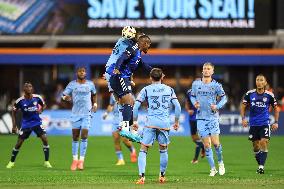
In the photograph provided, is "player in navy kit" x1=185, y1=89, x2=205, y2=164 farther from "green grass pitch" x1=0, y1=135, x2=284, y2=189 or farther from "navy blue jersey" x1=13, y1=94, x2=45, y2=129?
"navy blue jersey" x1=13, y1=94, x2=45, y2=129

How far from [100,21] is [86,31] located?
0.85 metres

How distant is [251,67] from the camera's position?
43219 mm

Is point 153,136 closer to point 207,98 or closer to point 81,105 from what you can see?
point 207,98

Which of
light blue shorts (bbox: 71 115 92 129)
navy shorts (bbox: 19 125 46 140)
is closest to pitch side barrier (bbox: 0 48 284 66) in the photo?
navy shorts (bbox: 19 125 46 140)

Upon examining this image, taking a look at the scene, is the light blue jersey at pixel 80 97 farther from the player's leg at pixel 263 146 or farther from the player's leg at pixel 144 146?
the player's leg at pixel 144 146

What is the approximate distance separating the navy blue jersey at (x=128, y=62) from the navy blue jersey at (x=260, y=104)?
3145 mm

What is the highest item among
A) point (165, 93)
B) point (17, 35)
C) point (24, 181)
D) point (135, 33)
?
point (17, 35)

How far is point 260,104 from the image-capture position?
19.8m

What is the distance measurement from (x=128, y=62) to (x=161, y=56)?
2311 centimetres

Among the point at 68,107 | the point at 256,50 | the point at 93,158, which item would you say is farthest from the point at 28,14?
the point at 93,158

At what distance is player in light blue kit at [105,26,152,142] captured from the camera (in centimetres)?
1742

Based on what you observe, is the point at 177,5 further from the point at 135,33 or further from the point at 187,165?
the point at 135,33

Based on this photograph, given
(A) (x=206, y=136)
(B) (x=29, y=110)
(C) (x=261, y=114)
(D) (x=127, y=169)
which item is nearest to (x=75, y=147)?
(D) (x=127, y=169)

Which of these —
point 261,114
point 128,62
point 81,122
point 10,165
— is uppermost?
point 128,62
